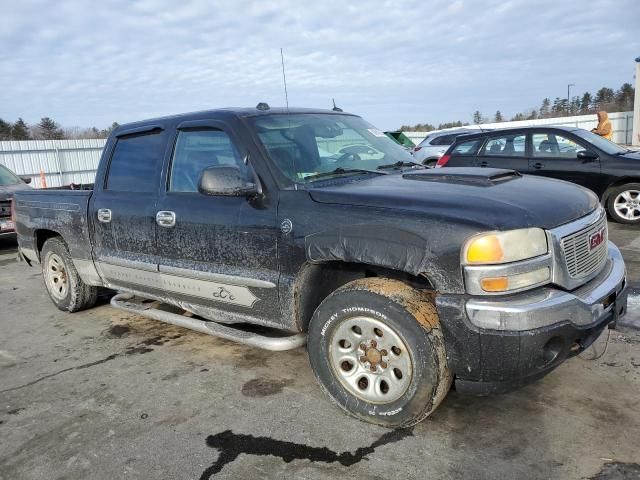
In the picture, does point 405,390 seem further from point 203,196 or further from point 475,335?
point 203,196

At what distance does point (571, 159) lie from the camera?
8.62 m

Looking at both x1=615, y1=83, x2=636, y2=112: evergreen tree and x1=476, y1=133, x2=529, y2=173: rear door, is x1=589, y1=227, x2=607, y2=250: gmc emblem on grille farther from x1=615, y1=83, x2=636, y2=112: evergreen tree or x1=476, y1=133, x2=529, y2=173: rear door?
x1=615, y1=83, x2=636, y2=112: evergreen tree

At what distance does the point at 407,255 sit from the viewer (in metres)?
2.70

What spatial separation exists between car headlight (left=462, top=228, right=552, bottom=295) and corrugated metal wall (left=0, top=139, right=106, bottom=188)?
20373 mm

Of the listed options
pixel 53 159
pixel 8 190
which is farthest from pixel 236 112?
pixel 53 159

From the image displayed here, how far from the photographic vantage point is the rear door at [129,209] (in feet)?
13.6

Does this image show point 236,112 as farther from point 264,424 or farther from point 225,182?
point 264,424

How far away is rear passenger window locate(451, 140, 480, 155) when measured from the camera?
31.3 feet

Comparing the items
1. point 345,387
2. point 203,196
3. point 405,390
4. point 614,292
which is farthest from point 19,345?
point 614,292

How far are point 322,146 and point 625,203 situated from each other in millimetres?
6576

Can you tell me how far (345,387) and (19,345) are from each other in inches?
125

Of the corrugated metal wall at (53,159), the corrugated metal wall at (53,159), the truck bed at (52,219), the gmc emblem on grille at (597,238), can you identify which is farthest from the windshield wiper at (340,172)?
the corrugated metal wall at (53,159)

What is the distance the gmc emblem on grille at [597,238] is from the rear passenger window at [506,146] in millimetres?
6220

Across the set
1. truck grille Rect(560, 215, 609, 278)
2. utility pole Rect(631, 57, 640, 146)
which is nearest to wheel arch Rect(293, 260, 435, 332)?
truck grille Rect(560, 215, 609, 278)
